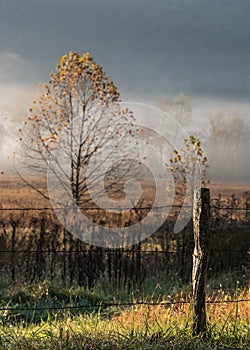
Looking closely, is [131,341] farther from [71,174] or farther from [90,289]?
[71,174]

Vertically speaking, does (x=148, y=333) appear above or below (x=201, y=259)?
below

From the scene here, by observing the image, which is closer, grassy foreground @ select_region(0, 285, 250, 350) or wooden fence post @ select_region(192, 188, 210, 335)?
grassy foreground @ select_region(0, 285, 250, 350)

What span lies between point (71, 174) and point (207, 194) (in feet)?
22.4

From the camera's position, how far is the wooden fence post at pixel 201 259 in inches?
177

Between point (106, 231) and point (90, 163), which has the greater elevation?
point (90, 163)

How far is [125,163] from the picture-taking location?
38.3 feet

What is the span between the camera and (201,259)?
448 cm

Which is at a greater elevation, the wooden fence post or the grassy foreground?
the wooden fence post

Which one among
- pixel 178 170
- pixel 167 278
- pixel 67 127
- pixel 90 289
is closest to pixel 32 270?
pixel 90 289

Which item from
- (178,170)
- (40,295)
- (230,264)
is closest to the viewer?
(40,295)

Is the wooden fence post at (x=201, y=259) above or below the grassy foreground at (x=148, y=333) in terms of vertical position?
above

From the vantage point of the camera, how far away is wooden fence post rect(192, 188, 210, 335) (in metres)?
4.48

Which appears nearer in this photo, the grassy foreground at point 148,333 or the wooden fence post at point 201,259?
the grassy foreground at point 148,333

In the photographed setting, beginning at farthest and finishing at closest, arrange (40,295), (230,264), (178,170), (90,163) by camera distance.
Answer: (178,170) < (90,163) < (230,264) < (40,295)
